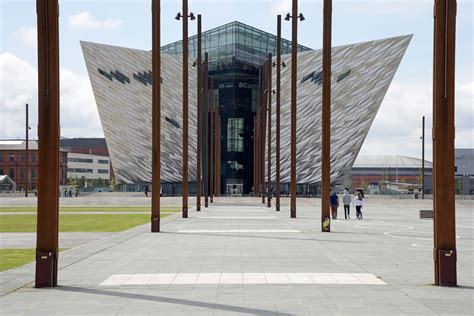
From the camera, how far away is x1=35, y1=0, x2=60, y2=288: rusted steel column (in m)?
10.2

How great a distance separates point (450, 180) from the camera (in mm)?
10414

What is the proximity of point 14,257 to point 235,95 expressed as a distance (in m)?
79.6

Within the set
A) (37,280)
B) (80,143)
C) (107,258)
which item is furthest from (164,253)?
(80,143)

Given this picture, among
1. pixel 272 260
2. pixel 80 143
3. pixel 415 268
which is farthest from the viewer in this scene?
pixel 80 143

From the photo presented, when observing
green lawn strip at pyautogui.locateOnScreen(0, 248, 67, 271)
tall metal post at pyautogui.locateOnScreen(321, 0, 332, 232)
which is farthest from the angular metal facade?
green lawn strip at pyautogui.locateOnScreen(0, 248, 67, 271)

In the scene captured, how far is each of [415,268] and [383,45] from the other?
233ft

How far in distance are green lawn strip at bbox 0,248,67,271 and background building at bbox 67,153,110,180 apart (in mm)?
130314

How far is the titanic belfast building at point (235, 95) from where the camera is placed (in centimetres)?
8062

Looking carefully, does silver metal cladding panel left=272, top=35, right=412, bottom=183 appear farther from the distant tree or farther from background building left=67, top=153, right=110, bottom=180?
the distant tree

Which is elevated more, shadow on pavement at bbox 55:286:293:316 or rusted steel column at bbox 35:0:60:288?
rusted steel column at bbox 35:0:60:288

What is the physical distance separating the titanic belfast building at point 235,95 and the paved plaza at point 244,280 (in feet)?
207

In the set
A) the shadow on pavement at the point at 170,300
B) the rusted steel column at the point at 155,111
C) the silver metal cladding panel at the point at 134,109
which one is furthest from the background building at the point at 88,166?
the shadow on pavement at the point at 170,300

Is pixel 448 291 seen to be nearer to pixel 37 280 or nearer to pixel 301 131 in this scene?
pixel 37 280

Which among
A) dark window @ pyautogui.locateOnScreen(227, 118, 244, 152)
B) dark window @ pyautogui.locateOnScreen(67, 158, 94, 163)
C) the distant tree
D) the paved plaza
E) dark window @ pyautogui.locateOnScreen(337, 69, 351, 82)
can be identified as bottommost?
the distant tree
